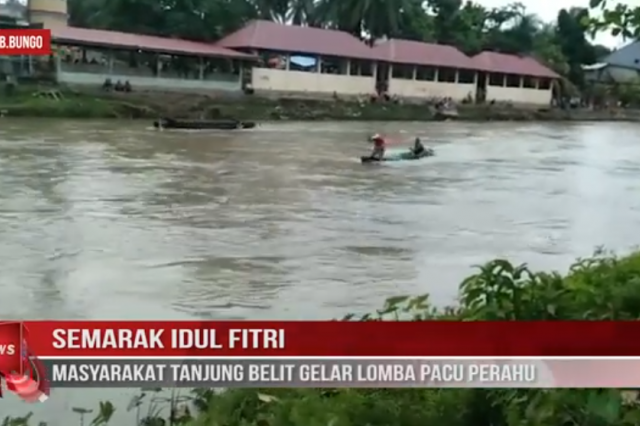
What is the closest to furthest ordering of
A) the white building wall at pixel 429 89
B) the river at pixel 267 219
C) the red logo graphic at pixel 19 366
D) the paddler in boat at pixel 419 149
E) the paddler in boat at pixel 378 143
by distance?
the red logo graphic at pixel 19 366
the white building wall at pixel 429 89
the river at pixel 267 219
the paddler in boat at pixel 378 143
the paddler in boat at pixel 419 149

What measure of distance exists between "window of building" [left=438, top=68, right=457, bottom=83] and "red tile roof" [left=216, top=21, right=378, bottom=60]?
160mm

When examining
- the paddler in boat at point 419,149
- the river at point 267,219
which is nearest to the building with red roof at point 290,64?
the river at point 267,219

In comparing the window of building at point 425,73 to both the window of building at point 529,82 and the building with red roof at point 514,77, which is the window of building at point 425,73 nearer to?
the building with red roof at point 514,77

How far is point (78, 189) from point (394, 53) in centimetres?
281

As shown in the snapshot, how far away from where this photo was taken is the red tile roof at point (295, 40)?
6.02ft

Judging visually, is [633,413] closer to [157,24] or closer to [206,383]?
[206,383]

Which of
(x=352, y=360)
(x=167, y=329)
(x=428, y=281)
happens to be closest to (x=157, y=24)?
(x=167, y=329)

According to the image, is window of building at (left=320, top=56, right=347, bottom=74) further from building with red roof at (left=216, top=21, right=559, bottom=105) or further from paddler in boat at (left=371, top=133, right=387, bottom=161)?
paddler in boat at (left=371, top=133, right=387, bottom=161)

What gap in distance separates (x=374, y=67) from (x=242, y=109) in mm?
385

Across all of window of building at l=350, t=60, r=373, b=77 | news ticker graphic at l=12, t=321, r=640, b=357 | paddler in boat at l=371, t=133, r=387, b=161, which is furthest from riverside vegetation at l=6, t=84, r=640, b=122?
paddler in boat at l=371, t=133, r=387, b=161

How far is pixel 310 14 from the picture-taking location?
1879mm

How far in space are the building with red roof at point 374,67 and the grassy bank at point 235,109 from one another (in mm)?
64

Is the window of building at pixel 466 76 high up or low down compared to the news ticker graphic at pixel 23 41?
down

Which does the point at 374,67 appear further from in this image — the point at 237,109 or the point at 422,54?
the point at 237,109
